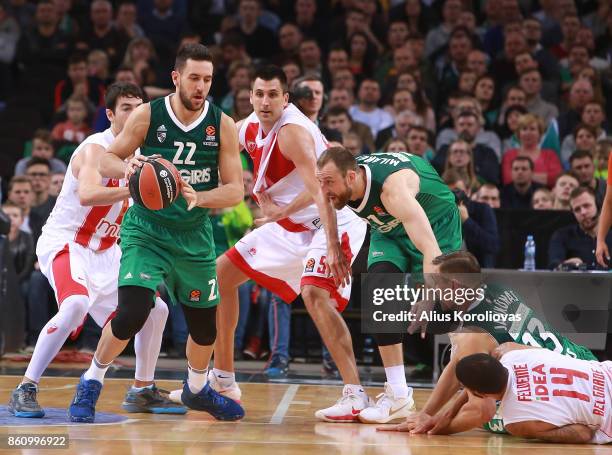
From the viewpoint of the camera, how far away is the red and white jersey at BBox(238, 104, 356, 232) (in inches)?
264

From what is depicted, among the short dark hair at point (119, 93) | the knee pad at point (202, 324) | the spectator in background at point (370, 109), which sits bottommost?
the knee pad at point (202, 324)

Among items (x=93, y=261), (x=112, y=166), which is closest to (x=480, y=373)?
(x=112, y=166)

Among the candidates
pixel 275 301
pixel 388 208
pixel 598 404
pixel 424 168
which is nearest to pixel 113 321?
pixel 388 208

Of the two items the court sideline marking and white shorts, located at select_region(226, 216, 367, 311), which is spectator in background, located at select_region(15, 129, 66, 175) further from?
white shorts, located at select_region(226, 216, 367, 311)

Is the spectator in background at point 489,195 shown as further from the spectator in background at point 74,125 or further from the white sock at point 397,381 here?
the spectator in background at point 74,125

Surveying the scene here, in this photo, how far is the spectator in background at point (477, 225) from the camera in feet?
29.6

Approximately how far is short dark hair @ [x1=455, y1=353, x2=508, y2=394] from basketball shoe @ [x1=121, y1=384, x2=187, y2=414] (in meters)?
1.92

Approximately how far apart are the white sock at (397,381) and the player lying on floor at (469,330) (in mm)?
486

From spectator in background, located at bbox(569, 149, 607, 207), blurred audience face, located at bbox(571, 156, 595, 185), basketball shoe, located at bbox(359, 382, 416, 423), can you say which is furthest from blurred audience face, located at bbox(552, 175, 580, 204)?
basketball shoe, located at bbox(359, 382, 416, 423)

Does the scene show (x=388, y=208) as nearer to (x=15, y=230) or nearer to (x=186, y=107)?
(x=186, y=107)

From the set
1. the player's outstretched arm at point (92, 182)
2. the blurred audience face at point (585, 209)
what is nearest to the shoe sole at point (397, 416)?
the player's outstretched arm at point (92, 182)

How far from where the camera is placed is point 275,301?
930cm

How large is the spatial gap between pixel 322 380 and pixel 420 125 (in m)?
3.63

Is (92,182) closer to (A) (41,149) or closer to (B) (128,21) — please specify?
(A) (41,149)
